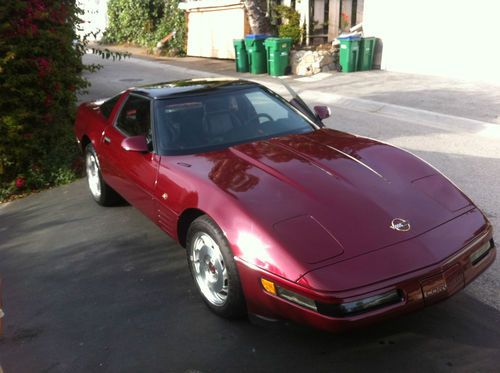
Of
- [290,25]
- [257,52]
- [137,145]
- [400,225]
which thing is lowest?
[257,52]

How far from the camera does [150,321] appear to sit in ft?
A: 11.2

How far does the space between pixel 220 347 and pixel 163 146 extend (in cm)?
166

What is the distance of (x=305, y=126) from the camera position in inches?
172

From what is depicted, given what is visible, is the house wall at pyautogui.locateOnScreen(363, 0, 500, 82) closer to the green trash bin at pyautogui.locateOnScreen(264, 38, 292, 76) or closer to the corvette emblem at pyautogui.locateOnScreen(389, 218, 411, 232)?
the green trash bin at pyautogui.locateOnScreen(264, 38, 292, 76)

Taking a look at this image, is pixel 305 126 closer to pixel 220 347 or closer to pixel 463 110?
pixel 220 347

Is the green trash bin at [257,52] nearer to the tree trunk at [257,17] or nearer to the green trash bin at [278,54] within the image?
the green trash bin at [278,54]

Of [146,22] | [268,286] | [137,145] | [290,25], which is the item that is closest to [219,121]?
[137,145]

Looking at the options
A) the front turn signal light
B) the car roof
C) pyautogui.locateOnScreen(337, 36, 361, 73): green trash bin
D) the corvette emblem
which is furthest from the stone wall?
the front turn signal light

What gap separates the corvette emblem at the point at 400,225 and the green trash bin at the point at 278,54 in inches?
491

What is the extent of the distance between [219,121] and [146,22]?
81.5ft

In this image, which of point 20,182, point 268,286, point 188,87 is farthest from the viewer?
point 20,182

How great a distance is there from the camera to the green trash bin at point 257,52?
15227 millimetres

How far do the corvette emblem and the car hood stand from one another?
0.02 metres

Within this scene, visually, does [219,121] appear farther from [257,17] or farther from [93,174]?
[257,17]
